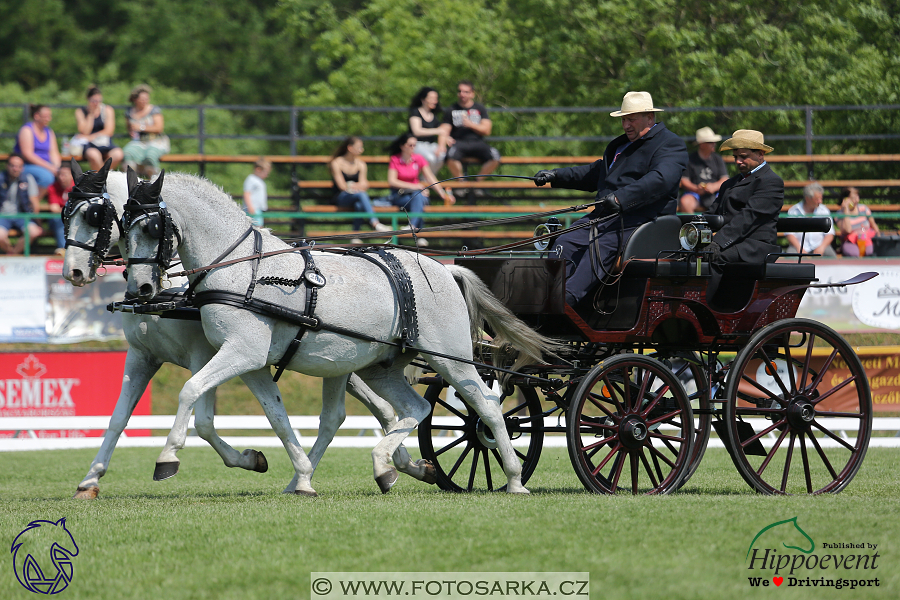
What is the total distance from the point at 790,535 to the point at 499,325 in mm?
2770

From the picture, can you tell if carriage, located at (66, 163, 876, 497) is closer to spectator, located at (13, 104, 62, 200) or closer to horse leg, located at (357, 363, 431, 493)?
horse leg, located at (357, 363, 431, 493)

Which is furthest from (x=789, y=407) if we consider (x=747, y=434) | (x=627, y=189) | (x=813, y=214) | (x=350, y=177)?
(x=350, y=177)

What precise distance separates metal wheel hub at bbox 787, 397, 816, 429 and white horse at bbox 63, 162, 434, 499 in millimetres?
2488

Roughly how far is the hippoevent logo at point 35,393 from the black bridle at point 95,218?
21.0 ft

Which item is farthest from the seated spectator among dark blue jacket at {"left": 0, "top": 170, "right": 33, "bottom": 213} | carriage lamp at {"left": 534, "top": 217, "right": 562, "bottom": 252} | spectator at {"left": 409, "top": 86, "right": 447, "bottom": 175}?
dark blue jacket at {"left": 0, "top": 170, "right": 33, "bottom": 213}

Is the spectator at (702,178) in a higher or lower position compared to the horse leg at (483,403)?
higher

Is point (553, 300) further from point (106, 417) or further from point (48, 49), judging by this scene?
point (48, 49)

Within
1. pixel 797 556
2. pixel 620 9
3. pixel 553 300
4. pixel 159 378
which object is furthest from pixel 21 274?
pixel 620 9

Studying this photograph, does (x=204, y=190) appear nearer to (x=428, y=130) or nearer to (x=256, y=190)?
(x=256, y=190)

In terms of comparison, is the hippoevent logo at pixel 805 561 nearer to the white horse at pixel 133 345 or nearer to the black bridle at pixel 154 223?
the white horse at pixel 133 345

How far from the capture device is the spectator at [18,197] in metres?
15.4

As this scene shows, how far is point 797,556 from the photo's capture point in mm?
5055

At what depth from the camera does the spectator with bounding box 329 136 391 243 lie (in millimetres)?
16062

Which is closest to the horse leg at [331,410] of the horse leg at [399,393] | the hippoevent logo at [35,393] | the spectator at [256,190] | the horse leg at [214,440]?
the horse leg at [399,393]
